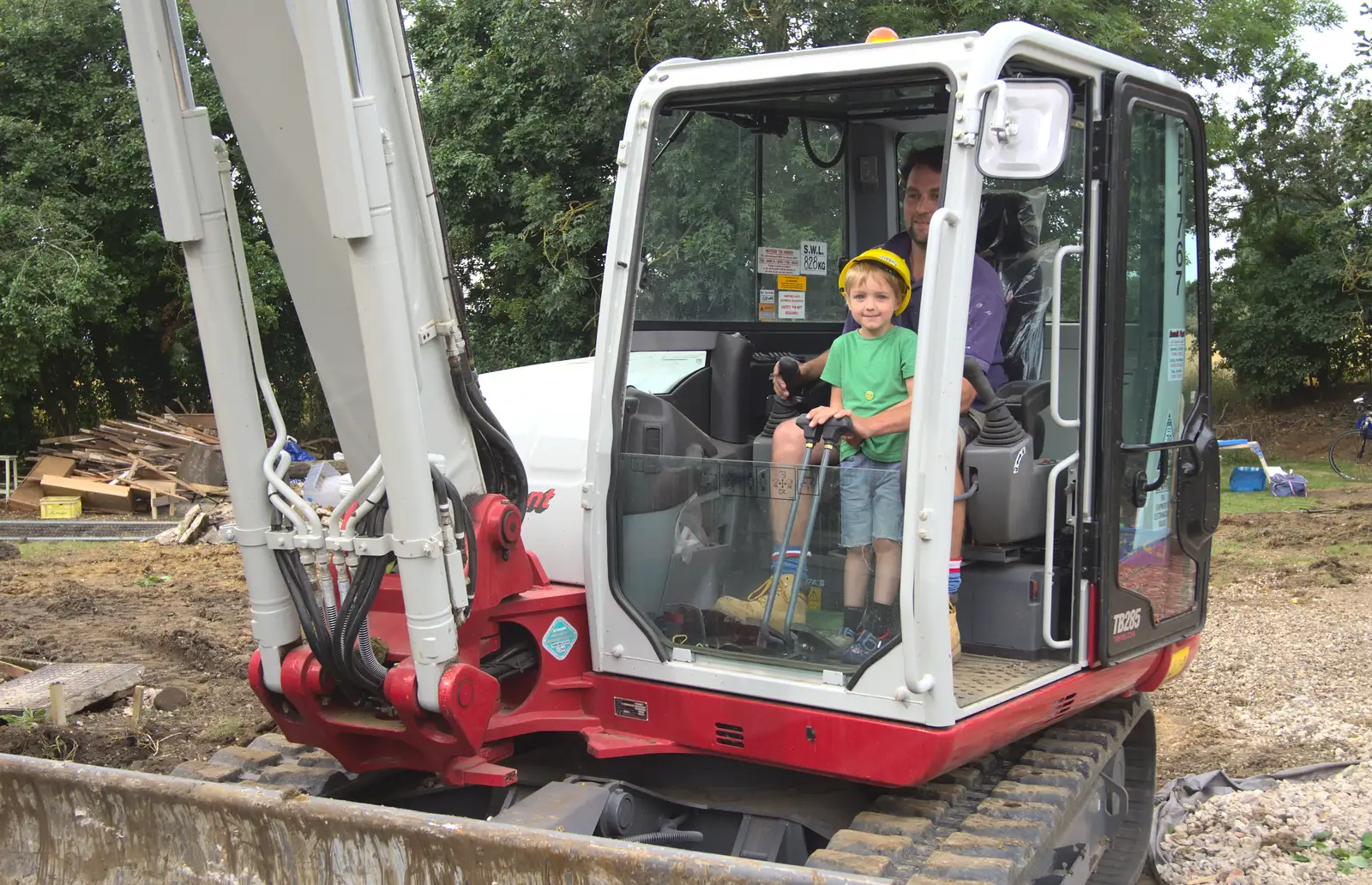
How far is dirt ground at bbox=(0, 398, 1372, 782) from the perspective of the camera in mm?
5957

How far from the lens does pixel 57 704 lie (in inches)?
236

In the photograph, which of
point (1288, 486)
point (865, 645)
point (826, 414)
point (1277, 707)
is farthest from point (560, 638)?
point (1288, 486)

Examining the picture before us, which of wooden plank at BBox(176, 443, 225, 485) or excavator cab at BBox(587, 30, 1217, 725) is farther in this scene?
wooden plank at BBox(176, 443, 225, 485)

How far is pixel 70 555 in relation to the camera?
40.5 feet

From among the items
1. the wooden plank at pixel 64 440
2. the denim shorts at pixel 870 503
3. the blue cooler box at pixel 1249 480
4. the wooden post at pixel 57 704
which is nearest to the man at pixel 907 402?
the denim shorts at pixel 870 503

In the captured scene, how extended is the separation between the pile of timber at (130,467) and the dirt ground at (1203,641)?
2349mm

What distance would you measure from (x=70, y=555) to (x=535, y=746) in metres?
10.1

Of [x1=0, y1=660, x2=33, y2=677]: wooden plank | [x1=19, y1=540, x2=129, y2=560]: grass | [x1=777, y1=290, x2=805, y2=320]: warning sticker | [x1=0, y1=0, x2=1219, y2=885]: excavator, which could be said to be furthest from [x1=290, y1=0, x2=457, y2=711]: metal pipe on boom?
[x1=19, y1=540, x2=129, y2=560]: grass

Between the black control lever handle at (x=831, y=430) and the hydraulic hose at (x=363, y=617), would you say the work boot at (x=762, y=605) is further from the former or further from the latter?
the hydraulic hose at (x=363, y=617)

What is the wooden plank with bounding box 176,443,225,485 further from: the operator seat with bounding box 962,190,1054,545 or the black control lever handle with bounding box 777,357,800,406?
the operator seat with bounding box 962,190,1054,545

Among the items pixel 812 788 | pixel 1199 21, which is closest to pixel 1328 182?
pixel 1199 21

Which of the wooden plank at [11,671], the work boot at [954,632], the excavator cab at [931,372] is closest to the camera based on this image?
the excavator cab at [931,372]

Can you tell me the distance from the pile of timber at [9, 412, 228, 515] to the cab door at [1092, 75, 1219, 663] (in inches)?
510

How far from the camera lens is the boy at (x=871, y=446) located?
129 inches
